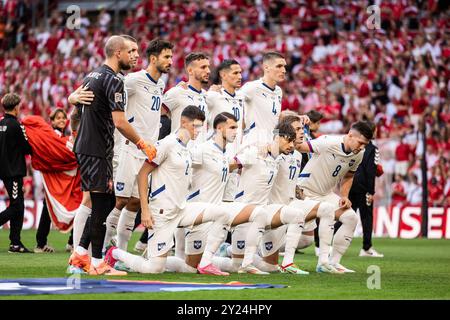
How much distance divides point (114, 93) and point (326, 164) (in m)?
3.55

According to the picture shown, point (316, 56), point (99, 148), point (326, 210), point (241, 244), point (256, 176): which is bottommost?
point (241, 244)

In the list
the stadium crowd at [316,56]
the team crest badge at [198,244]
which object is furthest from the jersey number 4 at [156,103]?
the stadium crowd at [316,56]

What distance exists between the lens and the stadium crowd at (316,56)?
24344 mm

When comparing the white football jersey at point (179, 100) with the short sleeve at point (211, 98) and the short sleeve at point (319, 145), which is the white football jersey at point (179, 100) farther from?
the short sleeve at point (319, 145)

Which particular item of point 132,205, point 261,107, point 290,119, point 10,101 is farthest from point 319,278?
point 10,101

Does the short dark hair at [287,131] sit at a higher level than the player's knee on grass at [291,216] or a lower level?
higher

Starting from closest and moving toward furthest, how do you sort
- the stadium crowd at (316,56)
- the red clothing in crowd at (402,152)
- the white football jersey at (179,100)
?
1. the white football jersey at (179,100)
2. the red clothing in crowd at (402,152)
3. the stadium crowd at (316,56)

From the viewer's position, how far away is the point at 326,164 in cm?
1273

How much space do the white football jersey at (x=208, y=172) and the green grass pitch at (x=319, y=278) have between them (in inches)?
43.4

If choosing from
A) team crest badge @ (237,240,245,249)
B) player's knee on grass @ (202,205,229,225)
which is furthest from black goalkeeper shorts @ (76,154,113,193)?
team crest badge @ (237,240,245,249)

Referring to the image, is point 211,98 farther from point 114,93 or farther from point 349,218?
point 114,93

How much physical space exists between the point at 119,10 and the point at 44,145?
2020 cm
